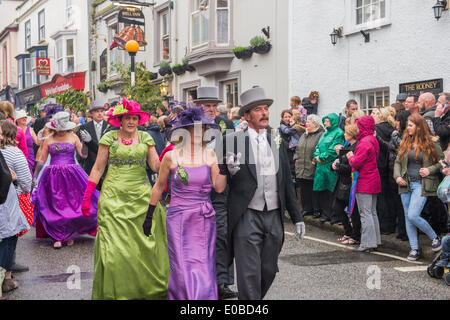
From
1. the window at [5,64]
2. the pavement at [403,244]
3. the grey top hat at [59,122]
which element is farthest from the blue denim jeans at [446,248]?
the window at [5,64]

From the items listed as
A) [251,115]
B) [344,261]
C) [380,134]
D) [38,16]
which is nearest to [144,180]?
[251,115]

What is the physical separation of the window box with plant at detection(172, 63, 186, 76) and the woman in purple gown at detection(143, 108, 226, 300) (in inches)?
620

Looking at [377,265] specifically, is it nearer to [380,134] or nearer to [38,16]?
[380,134]

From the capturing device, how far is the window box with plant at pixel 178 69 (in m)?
21.0

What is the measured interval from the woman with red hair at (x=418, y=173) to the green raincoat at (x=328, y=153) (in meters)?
2.08

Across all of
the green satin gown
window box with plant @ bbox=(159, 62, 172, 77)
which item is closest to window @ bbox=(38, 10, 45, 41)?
window box with plant @ bbox=(159, 62, 172, 77)

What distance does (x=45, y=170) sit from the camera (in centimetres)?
934

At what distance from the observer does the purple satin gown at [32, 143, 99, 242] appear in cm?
913

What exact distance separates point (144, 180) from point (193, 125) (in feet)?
4.90

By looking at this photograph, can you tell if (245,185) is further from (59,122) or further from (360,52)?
(360,52)

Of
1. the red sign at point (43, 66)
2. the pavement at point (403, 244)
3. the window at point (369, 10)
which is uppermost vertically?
the red sign at point (43, 66)

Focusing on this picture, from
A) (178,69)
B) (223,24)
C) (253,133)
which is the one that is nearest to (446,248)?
(253,133)

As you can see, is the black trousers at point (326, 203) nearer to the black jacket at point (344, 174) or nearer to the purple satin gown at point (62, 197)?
the black jacket at point (344, 174)

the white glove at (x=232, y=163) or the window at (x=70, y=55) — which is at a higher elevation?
the window at (x=70, y=55)
